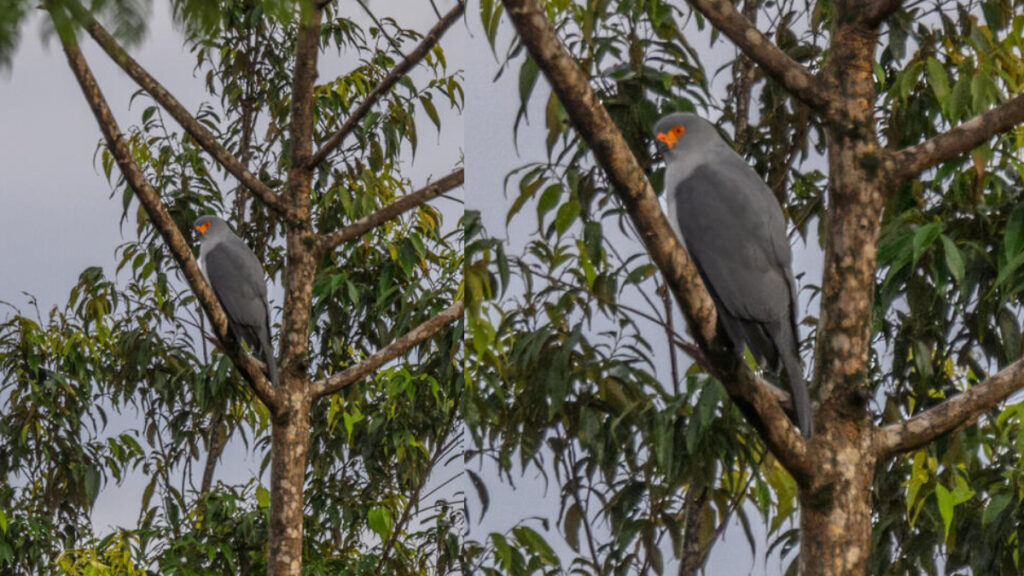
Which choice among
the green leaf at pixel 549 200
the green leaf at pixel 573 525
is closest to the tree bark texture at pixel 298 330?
the green leaf at pixel 549 200

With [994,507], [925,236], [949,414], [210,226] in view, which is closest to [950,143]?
[925,236]

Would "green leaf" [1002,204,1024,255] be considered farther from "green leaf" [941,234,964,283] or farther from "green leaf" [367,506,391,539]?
"green leaf" [367,506,391,539]

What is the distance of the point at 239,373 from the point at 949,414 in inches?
57.5

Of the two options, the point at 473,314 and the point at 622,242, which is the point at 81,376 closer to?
the point at 473,314

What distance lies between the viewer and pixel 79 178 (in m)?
2.54

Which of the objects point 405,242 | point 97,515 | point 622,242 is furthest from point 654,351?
point 97,515

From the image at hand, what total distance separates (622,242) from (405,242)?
1.22m

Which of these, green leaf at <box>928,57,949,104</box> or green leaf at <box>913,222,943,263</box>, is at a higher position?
green leaf at <box>928,57,949,104</box>

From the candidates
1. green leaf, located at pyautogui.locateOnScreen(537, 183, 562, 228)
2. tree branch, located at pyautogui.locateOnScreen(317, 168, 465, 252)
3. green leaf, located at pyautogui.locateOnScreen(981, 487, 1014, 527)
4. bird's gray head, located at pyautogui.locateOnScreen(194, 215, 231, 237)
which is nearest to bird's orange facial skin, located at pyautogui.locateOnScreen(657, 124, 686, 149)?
green leaf, located at pyautogui.locateOnScreen(537, 183, 562, 228)

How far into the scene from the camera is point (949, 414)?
88 cm

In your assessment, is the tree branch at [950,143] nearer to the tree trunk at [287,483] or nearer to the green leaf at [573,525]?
the green leaf at [573,525]

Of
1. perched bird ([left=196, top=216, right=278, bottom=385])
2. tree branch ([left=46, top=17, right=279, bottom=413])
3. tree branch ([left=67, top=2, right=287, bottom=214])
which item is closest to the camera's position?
tree branch ([left=46, top=17, right=279, bottom=413])

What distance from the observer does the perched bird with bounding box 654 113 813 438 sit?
884 millimetres

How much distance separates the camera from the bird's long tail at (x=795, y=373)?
86 cm
